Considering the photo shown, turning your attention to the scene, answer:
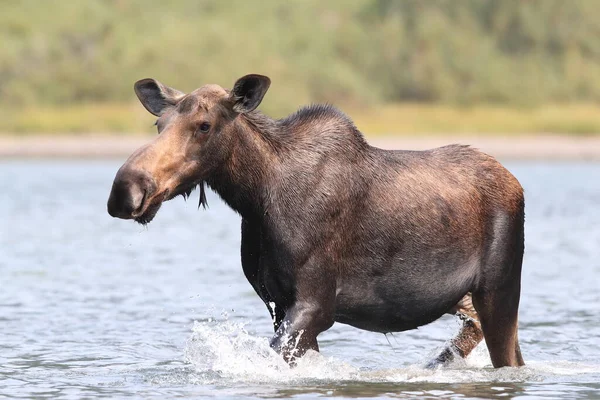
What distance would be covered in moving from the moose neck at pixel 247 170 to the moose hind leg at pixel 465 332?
1864mm

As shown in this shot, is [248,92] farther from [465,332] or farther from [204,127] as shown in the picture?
[465,332]

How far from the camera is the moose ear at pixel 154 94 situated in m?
8.79

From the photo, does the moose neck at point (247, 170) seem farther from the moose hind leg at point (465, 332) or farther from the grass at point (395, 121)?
the grass at point (395, 121)

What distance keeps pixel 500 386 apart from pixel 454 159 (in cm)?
162

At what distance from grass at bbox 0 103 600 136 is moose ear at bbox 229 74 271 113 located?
42.7 m

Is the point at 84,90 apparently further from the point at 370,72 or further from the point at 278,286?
the point at 278,286

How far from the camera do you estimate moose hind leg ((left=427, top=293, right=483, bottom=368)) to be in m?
9.72

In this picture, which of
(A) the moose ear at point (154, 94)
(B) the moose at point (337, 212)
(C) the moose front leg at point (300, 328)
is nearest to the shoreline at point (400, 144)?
(B) the moose at point (337, 212)

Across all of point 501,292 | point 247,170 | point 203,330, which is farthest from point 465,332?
point 247,170

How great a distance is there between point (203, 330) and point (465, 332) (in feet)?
6.63

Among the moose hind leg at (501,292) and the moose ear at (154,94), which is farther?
the moose hind leg at (501,292)

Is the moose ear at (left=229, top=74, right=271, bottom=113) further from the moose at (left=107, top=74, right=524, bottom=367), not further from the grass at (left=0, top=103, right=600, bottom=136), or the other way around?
the grass at (left=0, top=103, right=600, bottom=136)

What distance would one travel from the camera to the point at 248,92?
8492 millimetres

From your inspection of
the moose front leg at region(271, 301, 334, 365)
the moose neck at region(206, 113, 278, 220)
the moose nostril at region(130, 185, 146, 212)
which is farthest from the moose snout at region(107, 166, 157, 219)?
the moose front leg at region(271, 301, 334, 365)
